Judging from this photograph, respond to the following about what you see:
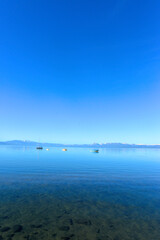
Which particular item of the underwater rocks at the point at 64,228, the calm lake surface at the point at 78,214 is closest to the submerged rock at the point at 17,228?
the calm lake surface at the point at 78,214

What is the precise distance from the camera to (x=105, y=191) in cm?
2539

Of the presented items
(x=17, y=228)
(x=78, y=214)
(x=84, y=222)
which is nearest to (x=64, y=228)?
(x=84, y=222)

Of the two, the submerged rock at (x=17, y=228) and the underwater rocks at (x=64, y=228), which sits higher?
the submerged rock at (x=17, y=228)

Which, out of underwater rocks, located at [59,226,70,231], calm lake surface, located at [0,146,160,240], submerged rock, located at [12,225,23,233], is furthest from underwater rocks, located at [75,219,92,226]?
submerged rock, located at [12,225,23,233]

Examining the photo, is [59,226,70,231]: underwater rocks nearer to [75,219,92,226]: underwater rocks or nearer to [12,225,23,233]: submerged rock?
[75,219,92,226]: underwater rocks

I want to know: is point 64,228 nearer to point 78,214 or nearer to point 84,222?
point 84,222

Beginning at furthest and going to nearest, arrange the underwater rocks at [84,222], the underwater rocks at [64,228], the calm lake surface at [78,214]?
the underwater rocks at [84,222] < the underwater rocks at [64,228] < the calm lake surface at [78,214]

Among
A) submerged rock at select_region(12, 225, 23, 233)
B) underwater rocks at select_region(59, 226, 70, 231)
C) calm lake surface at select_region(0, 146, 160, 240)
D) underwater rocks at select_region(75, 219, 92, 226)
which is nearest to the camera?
→ calm lake surface at select_region(0, 146, 160, 240)

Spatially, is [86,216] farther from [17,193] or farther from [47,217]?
[17,193]

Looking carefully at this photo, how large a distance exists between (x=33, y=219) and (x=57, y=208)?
12.2 feet

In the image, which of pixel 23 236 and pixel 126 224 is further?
pixel 126 224

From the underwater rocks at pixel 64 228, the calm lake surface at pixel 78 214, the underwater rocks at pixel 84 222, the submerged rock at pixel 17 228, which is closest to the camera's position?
the calm lake surface at pixel 78 214

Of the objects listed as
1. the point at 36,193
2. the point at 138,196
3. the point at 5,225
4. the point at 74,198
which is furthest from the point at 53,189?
the point at 138,196

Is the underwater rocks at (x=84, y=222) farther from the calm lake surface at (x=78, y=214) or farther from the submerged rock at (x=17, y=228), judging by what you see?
the submerged rock at (x=17, y=228)
